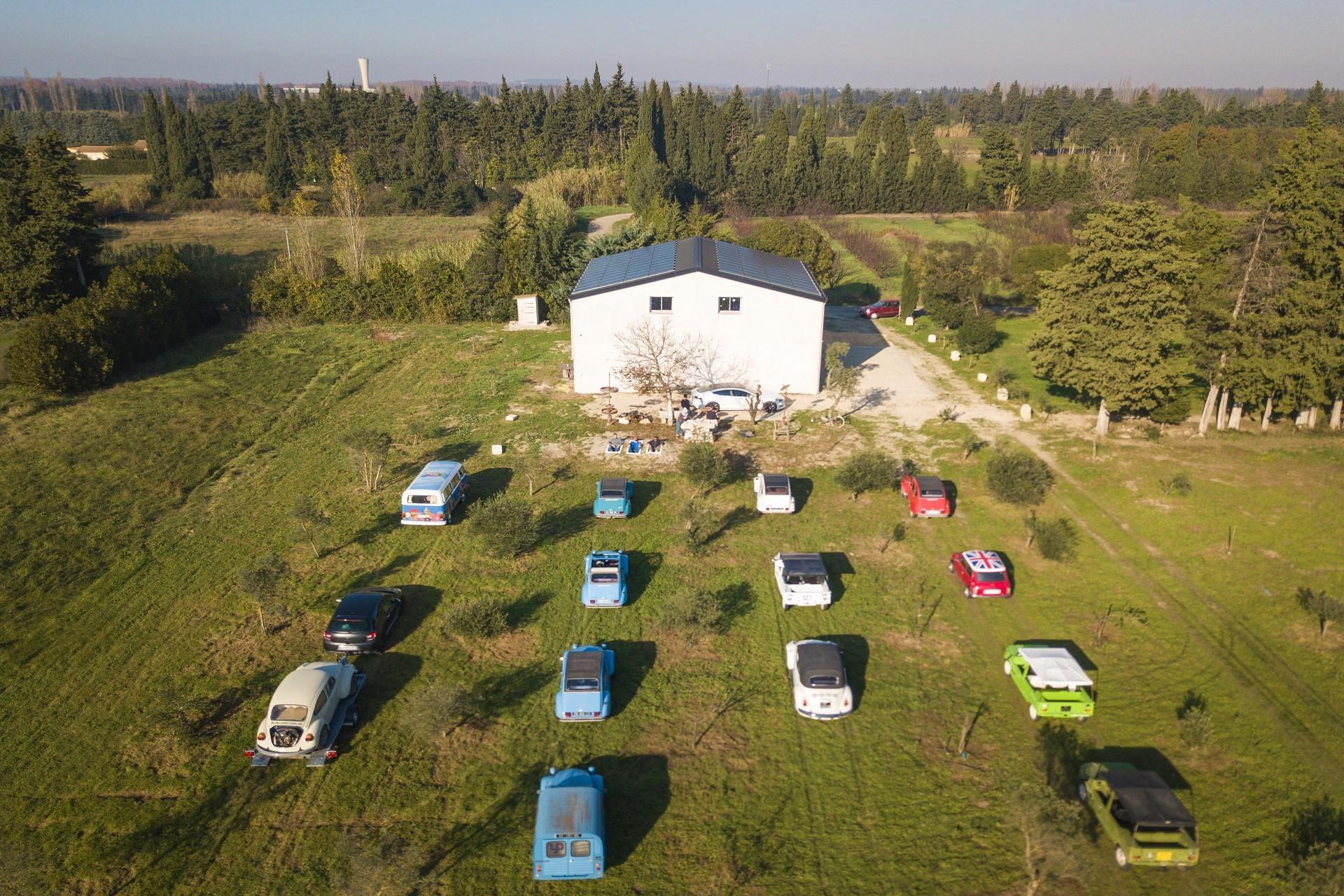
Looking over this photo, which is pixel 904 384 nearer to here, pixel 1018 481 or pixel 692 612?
pixel 1018 481

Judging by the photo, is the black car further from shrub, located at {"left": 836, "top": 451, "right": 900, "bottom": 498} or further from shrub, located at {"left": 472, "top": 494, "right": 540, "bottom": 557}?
shrub, located at {"left": 836, "top": 451, "right": 900, "bottom": 498}

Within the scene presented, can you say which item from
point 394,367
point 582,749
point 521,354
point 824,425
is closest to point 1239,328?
point 824,425

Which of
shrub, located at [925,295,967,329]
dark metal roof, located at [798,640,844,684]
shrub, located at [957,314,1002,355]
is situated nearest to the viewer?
dark metal roof, located at [798,640,844,684]

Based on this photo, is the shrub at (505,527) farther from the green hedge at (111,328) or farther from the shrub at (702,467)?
the green hedge at (111,328)

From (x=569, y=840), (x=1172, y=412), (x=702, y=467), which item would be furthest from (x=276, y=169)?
(x=569, y=840)

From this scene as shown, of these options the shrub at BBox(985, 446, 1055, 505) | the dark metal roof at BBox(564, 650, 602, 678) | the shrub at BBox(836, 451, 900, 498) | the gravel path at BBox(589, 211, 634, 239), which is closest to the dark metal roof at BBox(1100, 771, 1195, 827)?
the dark metal roof at BBox(564, 650, 602, 678)
